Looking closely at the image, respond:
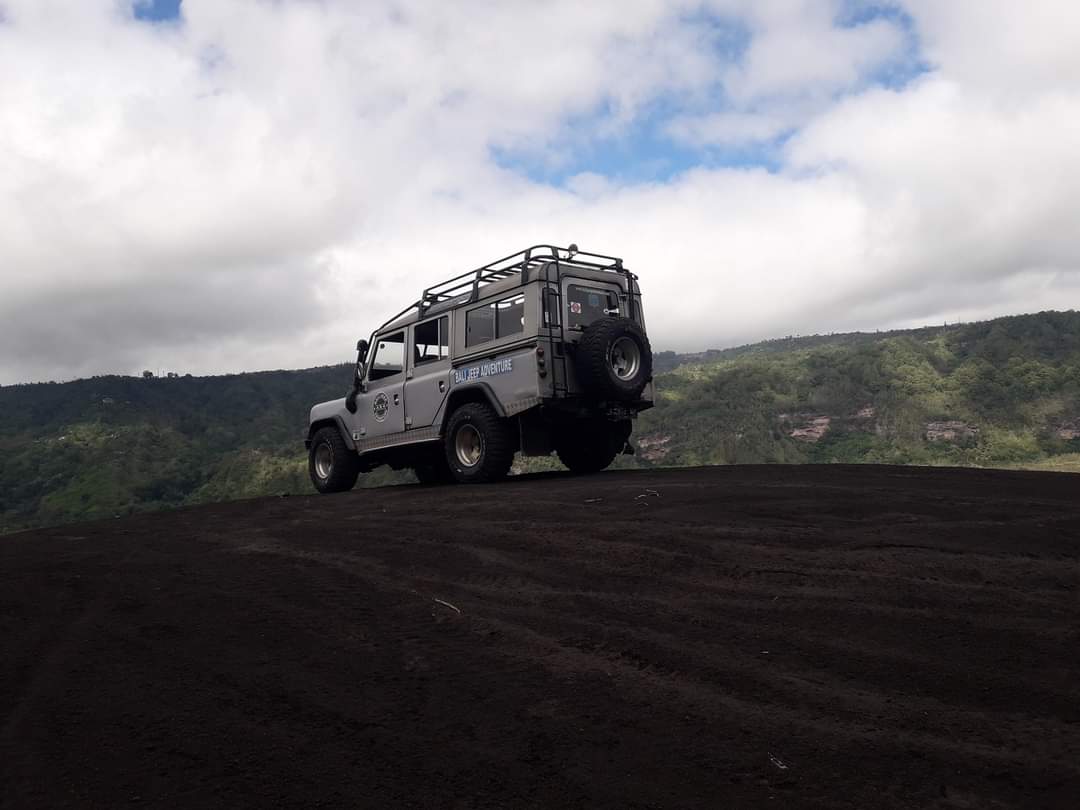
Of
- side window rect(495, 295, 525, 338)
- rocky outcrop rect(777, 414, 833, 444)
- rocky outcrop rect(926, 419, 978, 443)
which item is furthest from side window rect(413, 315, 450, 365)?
rocky outcrop rect(926, 419, 978, 443)

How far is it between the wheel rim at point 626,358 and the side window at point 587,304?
50cm

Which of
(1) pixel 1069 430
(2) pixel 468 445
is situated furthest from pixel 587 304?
(1) pixel 1069 430

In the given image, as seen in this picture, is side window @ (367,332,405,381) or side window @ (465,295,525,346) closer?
side window @ (465,295,525,346)

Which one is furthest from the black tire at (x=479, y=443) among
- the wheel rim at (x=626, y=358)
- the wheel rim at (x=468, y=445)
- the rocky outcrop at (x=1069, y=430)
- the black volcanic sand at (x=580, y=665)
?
the rocky outcrop at (x=1069, y=430)

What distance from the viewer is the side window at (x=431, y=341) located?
12211mm

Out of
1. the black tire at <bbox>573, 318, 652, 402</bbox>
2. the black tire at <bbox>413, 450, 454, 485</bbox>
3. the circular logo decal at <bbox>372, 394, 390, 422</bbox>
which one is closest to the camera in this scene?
the black tire at <bbox>573, 318, 652, 402</bbox>

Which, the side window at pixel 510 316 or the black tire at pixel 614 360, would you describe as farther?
the side window at pixel 510 316

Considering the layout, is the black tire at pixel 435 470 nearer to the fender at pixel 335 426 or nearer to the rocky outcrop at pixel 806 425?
the fender at pixel 335 426

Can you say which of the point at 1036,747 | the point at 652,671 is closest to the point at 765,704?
the point at 652,671

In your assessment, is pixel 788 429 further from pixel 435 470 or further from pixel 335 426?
pixel 335 426

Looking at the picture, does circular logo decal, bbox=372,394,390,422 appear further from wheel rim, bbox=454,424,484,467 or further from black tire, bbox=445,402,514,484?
wheel rim, bbox=454,424,484,467

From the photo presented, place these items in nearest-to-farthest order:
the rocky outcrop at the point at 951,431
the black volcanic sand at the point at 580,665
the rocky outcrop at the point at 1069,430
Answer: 1. the black volcanic sand at the point at 580,665
2. the rocky outcrop at the point at 1069,430
3. the rocky outcrop at the point at 951,431

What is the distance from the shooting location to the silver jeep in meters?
10.7

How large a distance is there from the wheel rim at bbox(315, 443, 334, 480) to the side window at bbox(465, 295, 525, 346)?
410cm
